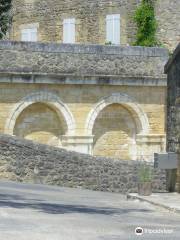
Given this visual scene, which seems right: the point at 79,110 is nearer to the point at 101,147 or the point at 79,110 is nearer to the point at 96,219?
the point at 101,147

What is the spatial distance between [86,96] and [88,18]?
36.8 ft

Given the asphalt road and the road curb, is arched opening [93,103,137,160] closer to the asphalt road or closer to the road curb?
the asphalt road

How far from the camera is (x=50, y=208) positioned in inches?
514

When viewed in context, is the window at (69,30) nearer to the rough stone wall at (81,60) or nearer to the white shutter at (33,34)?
the white shutter at (33,34)

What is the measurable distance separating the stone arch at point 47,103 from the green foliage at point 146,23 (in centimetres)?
889

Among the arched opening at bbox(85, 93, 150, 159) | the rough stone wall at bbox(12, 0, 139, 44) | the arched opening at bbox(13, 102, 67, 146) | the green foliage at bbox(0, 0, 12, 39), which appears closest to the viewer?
the arched opening at bbox(13, 102, 67, 146)

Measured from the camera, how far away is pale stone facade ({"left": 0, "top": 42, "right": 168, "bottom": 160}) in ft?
84.5

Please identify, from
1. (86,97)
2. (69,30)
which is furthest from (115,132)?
(69,30)

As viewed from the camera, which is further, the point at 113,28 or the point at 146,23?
the point at 113,28

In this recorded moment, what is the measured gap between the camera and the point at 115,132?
27.5m

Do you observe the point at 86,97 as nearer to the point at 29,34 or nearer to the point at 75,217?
the point at 29,34

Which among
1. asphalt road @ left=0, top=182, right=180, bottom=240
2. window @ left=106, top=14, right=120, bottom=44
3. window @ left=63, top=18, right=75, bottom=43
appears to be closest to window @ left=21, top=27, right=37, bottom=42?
window @ left=63, top=18, right=75, bottom=43

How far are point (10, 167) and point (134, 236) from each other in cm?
953

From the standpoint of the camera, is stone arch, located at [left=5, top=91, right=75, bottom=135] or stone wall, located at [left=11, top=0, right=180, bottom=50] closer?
stone arch, located at [left=5, top=91, right=75, bottom=135]
